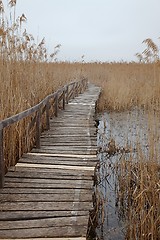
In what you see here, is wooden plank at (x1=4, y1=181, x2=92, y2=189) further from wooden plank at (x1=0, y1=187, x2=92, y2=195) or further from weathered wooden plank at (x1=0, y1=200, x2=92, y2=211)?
weathered wooden plank at (x1=0, y1=200, x2=92, y2=211)

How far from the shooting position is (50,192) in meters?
2.73

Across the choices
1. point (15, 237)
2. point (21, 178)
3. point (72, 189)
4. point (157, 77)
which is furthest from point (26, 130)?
point (157, 77)

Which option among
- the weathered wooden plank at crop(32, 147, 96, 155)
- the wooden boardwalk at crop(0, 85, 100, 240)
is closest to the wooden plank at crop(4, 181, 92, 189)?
the wooden boardwalk at crop(0, 85, 100, 240)

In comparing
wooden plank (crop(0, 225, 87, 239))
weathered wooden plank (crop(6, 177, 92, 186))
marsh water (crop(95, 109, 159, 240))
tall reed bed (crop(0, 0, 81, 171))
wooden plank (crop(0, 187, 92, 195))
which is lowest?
marsh water (crop(95, 109, 159, 240))

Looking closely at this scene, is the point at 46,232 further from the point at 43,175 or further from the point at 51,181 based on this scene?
the point at 43,175

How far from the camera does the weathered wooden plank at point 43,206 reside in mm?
2408

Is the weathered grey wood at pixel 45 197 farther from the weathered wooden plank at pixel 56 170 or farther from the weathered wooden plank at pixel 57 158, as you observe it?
the weathered wooden plank at pixel 57 158

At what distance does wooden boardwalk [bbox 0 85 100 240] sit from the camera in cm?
214

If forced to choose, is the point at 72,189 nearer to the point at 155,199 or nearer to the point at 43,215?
the point at 43,215

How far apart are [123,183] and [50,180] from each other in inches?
38.2

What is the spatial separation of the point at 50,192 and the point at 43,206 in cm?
Result: 28

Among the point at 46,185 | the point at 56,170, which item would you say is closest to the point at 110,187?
the point at 56,170

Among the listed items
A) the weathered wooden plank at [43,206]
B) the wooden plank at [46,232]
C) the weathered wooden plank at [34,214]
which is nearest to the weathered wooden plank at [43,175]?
the weathered wooden plank at [43,206]

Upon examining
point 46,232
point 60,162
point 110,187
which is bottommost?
point 110,187
